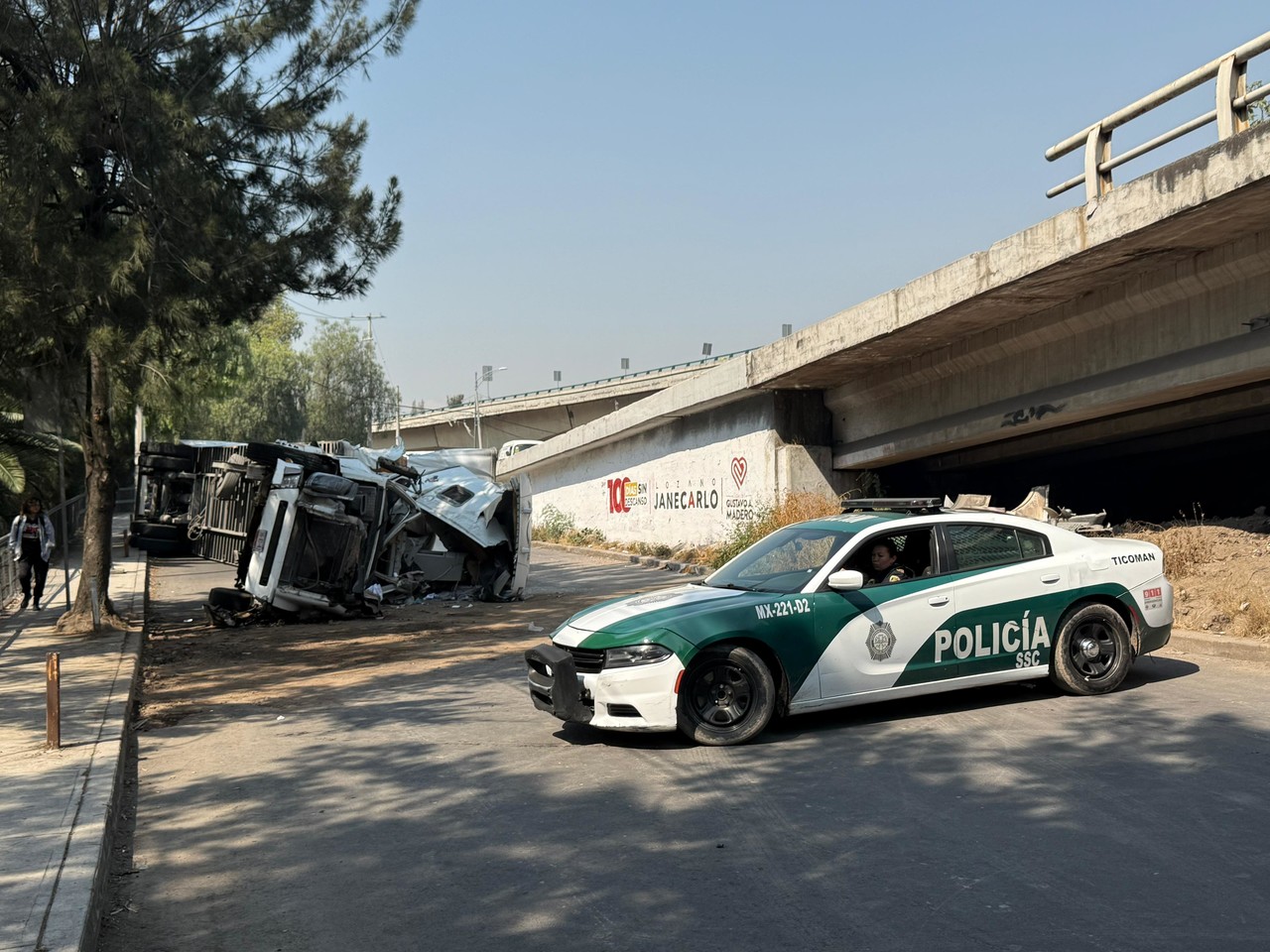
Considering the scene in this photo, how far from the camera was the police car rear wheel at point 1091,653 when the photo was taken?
8523 millimetres

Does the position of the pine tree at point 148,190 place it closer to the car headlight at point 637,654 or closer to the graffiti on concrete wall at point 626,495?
the car headlight at point 637,654

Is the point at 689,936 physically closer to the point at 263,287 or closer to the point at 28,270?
the point at 28,270

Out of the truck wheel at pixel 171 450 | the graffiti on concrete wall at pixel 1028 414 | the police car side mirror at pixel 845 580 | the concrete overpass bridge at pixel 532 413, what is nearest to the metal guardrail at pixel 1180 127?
the graffiti on concrete wall at pixel 1028 414

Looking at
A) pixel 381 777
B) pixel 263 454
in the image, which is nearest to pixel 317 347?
pixel 263 454

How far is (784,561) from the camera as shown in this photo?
8.65m

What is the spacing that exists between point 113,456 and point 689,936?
1239cm

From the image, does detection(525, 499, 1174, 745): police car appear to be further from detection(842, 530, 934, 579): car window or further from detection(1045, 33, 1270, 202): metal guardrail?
detection(1045, 33, 1270, 202): metal guardrail

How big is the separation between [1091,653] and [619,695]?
12.1ft

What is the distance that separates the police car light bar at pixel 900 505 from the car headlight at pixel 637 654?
272 centimetres

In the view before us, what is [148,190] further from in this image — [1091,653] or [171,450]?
[1091,653]

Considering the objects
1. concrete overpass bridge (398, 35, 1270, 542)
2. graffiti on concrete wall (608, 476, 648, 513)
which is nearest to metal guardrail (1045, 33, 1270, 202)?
concrete overpass bridge (398, 35, 1270, 542)

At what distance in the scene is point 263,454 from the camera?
15.3m

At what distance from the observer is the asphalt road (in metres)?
4.62

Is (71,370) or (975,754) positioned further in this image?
(71,370)
